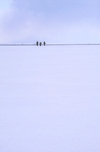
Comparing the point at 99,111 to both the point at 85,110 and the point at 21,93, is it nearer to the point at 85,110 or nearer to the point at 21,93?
the point at 85,110

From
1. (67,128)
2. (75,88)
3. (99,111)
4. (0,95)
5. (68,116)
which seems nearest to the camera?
(67,128)

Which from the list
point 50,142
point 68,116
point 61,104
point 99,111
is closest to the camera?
point 50,142

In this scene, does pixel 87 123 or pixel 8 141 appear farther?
pixel 87 123

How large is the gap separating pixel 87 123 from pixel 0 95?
4.40 feet

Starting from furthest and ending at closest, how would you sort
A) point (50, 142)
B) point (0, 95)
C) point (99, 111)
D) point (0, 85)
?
1. point (0, 85)
2. point (0, 95)
3. point (99, 111)
4. point (50, 142)

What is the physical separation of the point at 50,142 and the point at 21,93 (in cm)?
138

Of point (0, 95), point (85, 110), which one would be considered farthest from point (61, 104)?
point (0, 95)

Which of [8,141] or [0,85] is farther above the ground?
[8,141]

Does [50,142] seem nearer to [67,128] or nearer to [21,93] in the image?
[67,128]

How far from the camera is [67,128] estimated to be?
1.78 metres

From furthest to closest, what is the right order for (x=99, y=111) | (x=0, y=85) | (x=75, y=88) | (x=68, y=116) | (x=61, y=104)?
(x=0, y=85) → (x=75, y=88) → (x=61, y=104) → (x=99, y=111) → (x=68, y=116)

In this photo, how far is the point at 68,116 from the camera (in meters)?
2.03

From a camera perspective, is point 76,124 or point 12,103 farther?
point 12,103

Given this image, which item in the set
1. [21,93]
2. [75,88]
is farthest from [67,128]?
[75,88]
